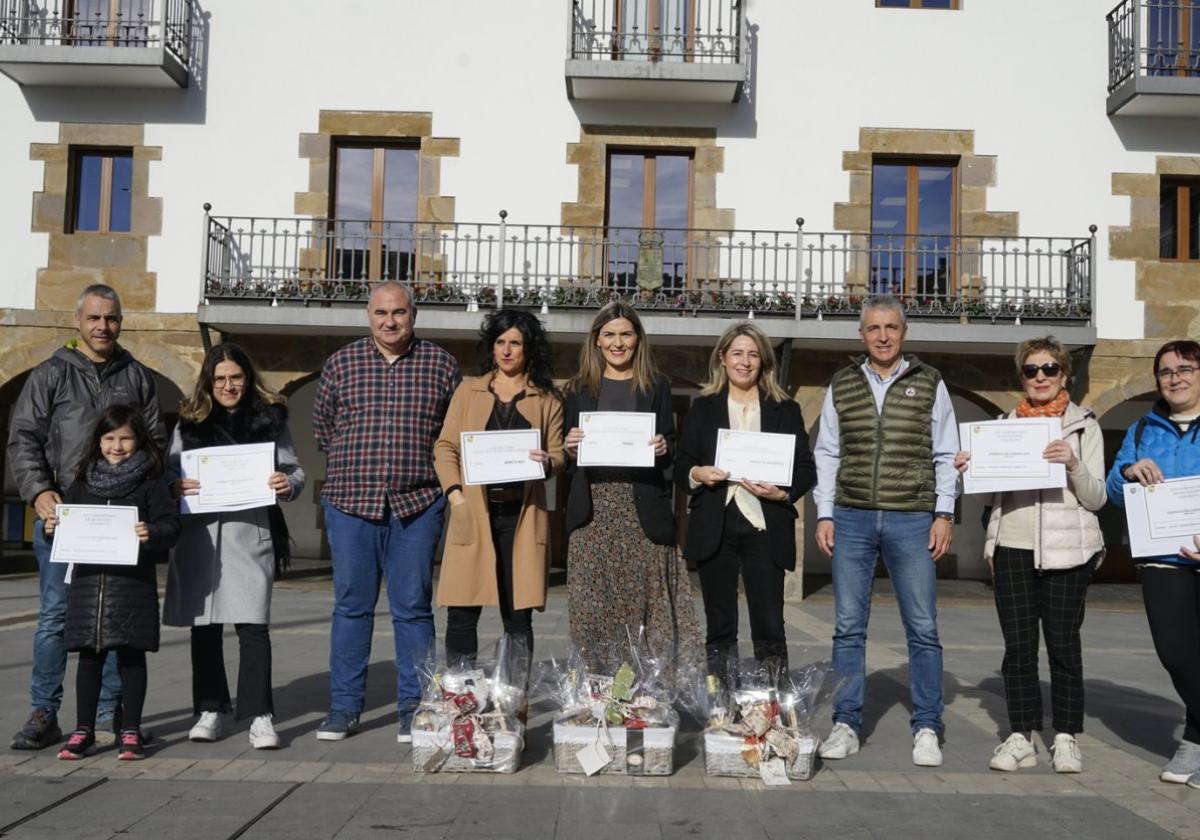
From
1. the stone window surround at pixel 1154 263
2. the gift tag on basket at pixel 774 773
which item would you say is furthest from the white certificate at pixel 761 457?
the stone window surround at pixel 1154 263

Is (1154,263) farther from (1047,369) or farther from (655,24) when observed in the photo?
(1047,369)

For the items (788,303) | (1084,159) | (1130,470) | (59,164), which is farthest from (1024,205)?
(59,164)

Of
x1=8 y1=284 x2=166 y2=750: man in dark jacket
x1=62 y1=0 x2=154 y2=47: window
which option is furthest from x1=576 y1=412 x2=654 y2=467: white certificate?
x1=62 y1=0 x2=154 y2=47: window

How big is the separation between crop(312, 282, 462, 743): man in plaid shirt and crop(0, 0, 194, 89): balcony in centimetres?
929

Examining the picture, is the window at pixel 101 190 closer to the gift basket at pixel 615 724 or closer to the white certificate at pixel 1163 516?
the gift basket at pixel 615 724

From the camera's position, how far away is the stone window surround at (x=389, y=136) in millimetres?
13391

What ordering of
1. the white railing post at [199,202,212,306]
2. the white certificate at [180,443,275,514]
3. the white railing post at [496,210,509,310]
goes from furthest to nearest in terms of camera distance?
1. the white railing post at [199,202,212,306]
2. the white railing post at [496,210,509,310]
3. the white certificate at [180,443,275,514]

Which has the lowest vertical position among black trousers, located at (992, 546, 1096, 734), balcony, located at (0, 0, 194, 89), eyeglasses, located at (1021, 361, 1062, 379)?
black trousers, located at (992, 546, 1096, 734)

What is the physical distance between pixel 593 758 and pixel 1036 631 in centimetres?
188

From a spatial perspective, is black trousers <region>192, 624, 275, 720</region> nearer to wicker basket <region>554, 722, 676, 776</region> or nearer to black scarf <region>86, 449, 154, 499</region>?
black scarf <region>86, 449, 154, 499</region>

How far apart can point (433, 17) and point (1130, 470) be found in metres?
10.8

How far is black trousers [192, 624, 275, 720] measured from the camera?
15.7 feet

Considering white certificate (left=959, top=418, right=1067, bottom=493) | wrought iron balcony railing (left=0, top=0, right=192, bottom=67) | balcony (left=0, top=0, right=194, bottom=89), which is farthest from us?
wrought iron balcony railing (left=0, top=0, right=192, bottom=67)

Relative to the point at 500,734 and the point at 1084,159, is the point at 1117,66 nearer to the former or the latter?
the point at 1084,159
